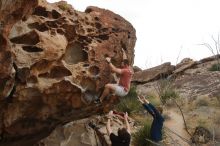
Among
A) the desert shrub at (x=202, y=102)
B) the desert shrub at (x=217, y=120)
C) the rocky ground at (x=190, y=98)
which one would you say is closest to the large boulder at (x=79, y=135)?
the rocky ground at (x=190, y=98)

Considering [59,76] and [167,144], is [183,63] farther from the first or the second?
[59,76]

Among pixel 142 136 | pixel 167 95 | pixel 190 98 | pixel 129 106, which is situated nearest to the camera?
pixel 142 136

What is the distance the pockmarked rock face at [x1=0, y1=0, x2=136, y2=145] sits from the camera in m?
9.55

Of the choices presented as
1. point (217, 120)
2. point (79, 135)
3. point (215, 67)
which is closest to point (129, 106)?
point (217, 120)

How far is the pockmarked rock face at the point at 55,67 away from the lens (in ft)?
31.3

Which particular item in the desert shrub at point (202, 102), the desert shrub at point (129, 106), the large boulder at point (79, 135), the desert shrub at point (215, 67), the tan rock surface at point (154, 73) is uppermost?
the desert shrub at point (215, 67)

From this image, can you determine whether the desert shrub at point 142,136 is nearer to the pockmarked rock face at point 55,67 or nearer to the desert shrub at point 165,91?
the pockmarked rock face at point 55,67

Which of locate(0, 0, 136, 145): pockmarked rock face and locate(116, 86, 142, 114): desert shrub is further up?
locate(0, 0, 136, 145): pockmarked rock face

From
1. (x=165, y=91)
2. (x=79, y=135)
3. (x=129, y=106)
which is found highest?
(x=165, y=91)

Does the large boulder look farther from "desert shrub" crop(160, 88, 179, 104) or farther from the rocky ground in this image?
"desert shrub" crop(160, 88, 179, 104)

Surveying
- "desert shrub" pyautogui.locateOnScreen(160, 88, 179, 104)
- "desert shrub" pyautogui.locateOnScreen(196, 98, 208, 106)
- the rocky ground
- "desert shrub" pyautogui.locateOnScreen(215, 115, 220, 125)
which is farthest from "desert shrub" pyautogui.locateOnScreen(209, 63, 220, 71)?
"desert shrub" pyautogui.locateOnScreen(215, 115, 220, 125)

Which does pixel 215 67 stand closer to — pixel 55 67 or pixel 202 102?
pixel 202 102

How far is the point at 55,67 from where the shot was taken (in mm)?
9984

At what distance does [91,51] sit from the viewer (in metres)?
10.7
